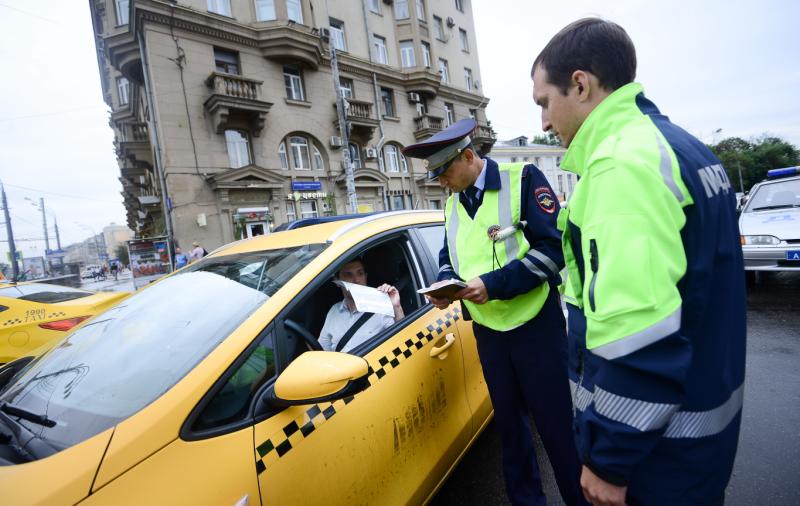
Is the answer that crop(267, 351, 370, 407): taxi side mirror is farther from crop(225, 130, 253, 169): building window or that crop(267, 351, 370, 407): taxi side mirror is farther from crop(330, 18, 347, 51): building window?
crop(330, 18, 347, 51): building window

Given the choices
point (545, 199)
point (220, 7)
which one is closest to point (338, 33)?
point (220, 7)

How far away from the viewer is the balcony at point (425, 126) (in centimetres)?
2081

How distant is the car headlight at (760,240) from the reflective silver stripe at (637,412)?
5.80 metres

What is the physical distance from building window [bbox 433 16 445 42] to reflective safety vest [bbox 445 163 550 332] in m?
25.8

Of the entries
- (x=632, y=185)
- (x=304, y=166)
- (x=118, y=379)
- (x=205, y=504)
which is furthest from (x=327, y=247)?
(x=304, y=166)

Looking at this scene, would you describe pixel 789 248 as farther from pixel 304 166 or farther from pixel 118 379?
pixel 304 166

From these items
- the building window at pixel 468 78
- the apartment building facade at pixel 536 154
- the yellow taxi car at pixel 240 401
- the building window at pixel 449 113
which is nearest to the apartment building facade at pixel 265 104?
the building window at pixel 449 113

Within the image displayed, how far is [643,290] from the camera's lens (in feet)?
2.47

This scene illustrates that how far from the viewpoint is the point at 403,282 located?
7.52 ft

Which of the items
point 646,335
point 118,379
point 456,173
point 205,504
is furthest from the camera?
point 456,173

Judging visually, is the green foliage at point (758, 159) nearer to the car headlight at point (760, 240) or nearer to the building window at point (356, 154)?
the building window at point (356, 154)

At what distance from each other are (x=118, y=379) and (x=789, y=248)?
21.8 feet

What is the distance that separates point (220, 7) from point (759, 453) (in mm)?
18718

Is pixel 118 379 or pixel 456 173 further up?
pixel 456 173
